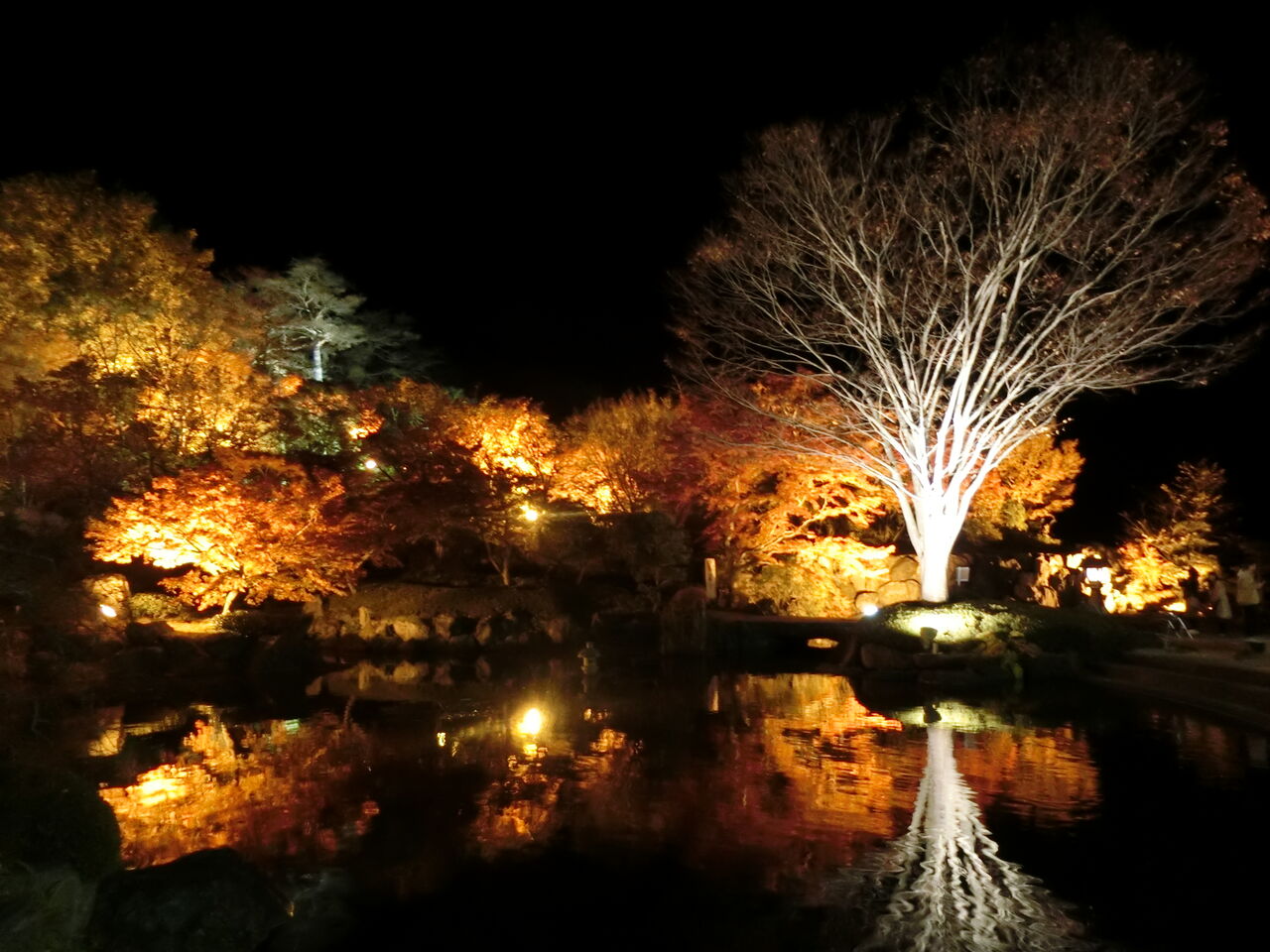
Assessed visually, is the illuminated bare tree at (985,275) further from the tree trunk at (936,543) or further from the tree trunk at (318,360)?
the tree trunk at (318,360)

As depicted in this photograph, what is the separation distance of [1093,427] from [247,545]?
2912 centimetres

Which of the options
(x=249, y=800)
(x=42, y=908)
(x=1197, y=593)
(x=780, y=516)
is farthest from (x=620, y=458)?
(x=42, y=908)

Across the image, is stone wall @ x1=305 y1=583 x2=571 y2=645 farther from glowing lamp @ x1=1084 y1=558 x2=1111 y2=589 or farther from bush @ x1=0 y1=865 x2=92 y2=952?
bush @ x1=0 y1=865 x2=92 y2=952

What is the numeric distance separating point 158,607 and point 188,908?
15.7 m

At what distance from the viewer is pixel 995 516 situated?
27.0m

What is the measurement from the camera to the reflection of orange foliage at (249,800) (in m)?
7.54

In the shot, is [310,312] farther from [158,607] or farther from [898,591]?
[898,591]

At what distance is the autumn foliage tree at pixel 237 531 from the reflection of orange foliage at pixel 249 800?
7885 millimetres

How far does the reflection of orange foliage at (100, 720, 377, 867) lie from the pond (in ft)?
0.13

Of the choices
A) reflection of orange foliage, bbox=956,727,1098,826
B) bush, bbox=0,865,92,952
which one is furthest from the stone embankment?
bush, bbox=0,865,92,952

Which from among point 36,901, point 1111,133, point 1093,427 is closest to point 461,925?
point 36,901

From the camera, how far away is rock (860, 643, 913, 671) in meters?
17.6

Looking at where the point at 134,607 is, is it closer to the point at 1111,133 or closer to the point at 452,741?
the point at 452,741

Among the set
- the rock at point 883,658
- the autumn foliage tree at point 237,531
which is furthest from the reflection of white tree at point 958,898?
the autumn foliage tree at point 237,531
